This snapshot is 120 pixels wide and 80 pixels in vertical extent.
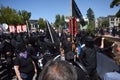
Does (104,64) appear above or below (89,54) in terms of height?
below

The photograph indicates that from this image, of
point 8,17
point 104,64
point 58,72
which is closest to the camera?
point 58,72

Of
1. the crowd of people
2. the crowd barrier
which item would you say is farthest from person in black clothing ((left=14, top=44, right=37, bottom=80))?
the crowd barrier

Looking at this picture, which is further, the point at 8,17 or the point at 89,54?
the point at 8,17

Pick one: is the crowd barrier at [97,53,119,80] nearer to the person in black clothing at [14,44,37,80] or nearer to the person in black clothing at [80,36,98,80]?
the person in black clothing at [80,36,98,80]

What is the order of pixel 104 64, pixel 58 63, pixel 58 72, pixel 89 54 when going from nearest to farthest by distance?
pixel 58 72, pixel 58 63, pixel 89 54, pixel 104 64

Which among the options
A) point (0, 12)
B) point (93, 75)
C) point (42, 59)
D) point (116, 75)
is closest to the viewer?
point (116, 75)

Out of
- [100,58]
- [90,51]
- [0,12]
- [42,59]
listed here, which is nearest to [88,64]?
[90,51]

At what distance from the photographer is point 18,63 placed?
7145 mm

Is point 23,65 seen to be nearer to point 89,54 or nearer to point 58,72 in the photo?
point 89,54

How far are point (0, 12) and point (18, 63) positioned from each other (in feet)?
240

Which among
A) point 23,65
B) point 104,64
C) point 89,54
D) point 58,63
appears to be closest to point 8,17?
point 104,64

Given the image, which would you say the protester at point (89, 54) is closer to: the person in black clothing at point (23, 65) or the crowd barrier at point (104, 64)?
the crowd barrier at point (104, 64)

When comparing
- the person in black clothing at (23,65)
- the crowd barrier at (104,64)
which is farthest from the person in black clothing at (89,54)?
the person in black clothing at (23,65)

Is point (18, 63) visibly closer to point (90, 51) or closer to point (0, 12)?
point (90, 51)
